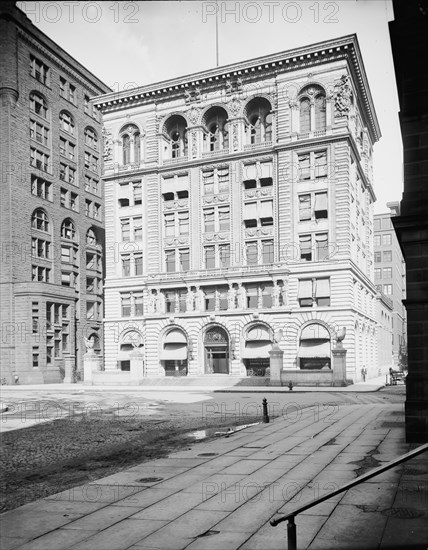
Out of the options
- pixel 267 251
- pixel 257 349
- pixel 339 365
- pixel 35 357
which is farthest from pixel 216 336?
pixel 35 357

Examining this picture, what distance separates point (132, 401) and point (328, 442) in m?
20.4

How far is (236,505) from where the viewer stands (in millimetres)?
9133

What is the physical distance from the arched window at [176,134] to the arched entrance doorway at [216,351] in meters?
20.5

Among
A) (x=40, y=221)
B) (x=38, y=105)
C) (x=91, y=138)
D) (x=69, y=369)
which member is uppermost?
(x=38, y=105)

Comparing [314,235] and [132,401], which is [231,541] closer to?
[132,401]

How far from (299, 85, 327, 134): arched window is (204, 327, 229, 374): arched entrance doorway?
2223 cm

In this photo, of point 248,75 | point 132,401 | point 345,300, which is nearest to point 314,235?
point 345,300

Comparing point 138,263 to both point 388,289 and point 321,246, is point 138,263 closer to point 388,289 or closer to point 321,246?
point 321,246

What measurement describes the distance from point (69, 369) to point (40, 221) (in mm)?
17285

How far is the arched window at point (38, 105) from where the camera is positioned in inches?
2564

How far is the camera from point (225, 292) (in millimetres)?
60188

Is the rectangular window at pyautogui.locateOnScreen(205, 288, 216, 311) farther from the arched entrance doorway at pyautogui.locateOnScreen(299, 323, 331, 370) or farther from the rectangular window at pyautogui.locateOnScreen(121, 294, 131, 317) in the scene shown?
the arched entrance doorway at pyautogui.locateOnScreen(299, 323, 331, 370)

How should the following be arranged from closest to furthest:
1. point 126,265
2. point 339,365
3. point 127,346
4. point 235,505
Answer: point 235,505, point 339,365, point 127,346, point 126,265

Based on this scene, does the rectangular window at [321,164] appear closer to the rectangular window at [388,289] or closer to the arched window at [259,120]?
the arched window at [259,120]
